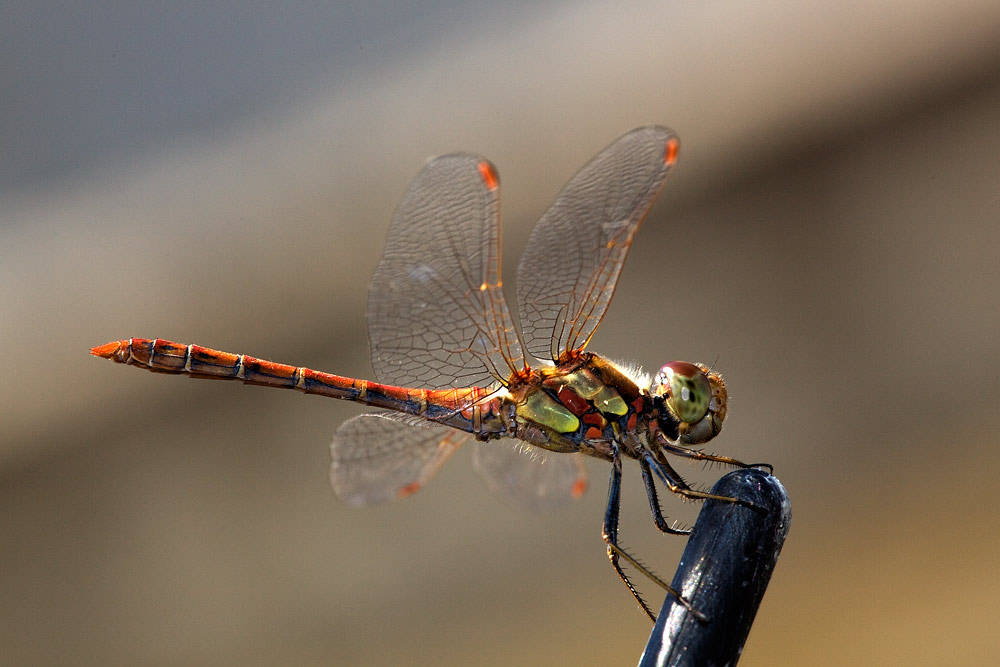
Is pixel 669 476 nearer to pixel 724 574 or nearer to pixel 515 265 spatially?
pixel 724 574

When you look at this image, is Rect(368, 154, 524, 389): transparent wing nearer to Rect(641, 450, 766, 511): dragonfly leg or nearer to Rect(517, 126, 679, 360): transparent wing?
Rect(517, 126, 679, 360): transparent wing

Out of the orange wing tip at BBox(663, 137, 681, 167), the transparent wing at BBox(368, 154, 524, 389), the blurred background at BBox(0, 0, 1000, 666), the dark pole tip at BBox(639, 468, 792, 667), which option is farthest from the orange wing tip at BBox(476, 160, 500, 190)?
the blurred background at BBox(0, 0, 1000, 666)

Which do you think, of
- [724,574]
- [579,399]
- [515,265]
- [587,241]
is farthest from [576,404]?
[515,265]

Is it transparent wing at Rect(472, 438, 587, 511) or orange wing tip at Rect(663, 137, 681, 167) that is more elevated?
orange wing tip at Rect(663, 137, 681, 167)

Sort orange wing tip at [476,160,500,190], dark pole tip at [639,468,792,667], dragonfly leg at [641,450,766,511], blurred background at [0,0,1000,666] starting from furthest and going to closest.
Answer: blurred background at [0,0,1000,666], orange wing tip at [476,160,500,190], dragonfly leg at [641,450,766,511], dark pole tip at [639,468,792,667]

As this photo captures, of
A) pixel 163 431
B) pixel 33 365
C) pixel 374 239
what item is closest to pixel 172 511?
pixel 163 431

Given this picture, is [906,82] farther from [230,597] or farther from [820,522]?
[230,597]

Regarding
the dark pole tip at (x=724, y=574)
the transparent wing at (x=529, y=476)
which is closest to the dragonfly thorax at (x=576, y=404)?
the transparent wing at (x=529, y=476)

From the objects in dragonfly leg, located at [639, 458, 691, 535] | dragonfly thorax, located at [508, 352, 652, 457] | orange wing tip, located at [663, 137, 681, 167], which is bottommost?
dragonfly leg, located at [639, 458, 691, 535]
